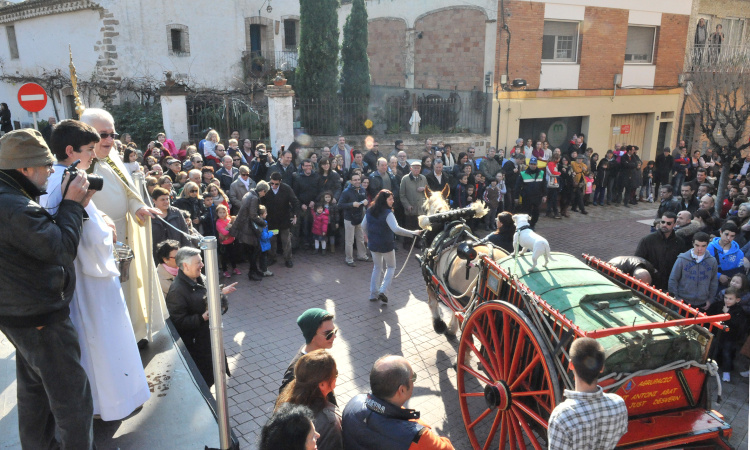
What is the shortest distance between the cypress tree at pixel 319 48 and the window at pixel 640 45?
1052cm

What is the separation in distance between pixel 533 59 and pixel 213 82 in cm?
1130

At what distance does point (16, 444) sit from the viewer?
3.60 metres

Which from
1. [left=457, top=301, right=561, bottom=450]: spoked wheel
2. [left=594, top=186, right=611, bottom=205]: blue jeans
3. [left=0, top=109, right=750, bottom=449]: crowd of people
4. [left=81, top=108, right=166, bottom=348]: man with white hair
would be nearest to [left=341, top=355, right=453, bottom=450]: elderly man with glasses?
[left=0, top=109, right=750, bottom=449]: crowd of people

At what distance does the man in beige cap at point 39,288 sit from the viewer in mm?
2766

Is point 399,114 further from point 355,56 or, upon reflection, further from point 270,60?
point 270,60

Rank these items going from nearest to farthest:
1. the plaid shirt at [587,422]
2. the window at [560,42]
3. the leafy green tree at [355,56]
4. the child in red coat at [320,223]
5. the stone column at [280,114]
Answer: the plaid shirt at [587,422] → the child in red coat at [320,223] → the stone column at [280,114] → the leafy green tree at [355,56] → the window at [560,42]

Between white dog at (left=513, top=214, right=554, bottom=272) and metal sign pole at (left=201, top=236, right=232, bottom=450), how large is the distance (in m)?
2.86

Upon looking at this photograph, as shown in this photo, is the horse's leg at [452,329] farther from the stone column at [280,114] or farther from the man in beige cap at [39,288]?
the stone column at [280,114]

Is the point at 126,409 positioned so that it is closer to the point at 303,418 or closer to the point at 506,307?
the point at 303,418

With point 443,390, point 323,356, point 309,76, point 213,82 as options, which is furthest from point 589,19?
point 323,356

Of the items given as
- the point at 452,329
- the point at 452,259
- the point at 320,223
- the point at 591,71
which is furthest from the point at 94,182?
the point at 591,71

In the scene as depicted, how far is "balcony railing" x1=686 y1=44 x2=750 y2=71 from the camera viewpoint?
43.1 ft

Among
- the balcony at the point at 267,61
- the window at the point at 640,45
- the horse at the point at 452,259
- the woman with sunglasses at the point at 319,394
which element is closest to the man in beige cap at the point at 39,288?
the woman with sunglasses at the point at 319,394

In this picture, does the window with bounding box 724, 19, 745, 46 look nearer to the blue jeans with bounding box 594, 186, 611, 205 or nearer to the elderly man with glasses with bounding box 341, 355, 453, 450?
the blue jeans with bounding box 594, 186, 611, 205
